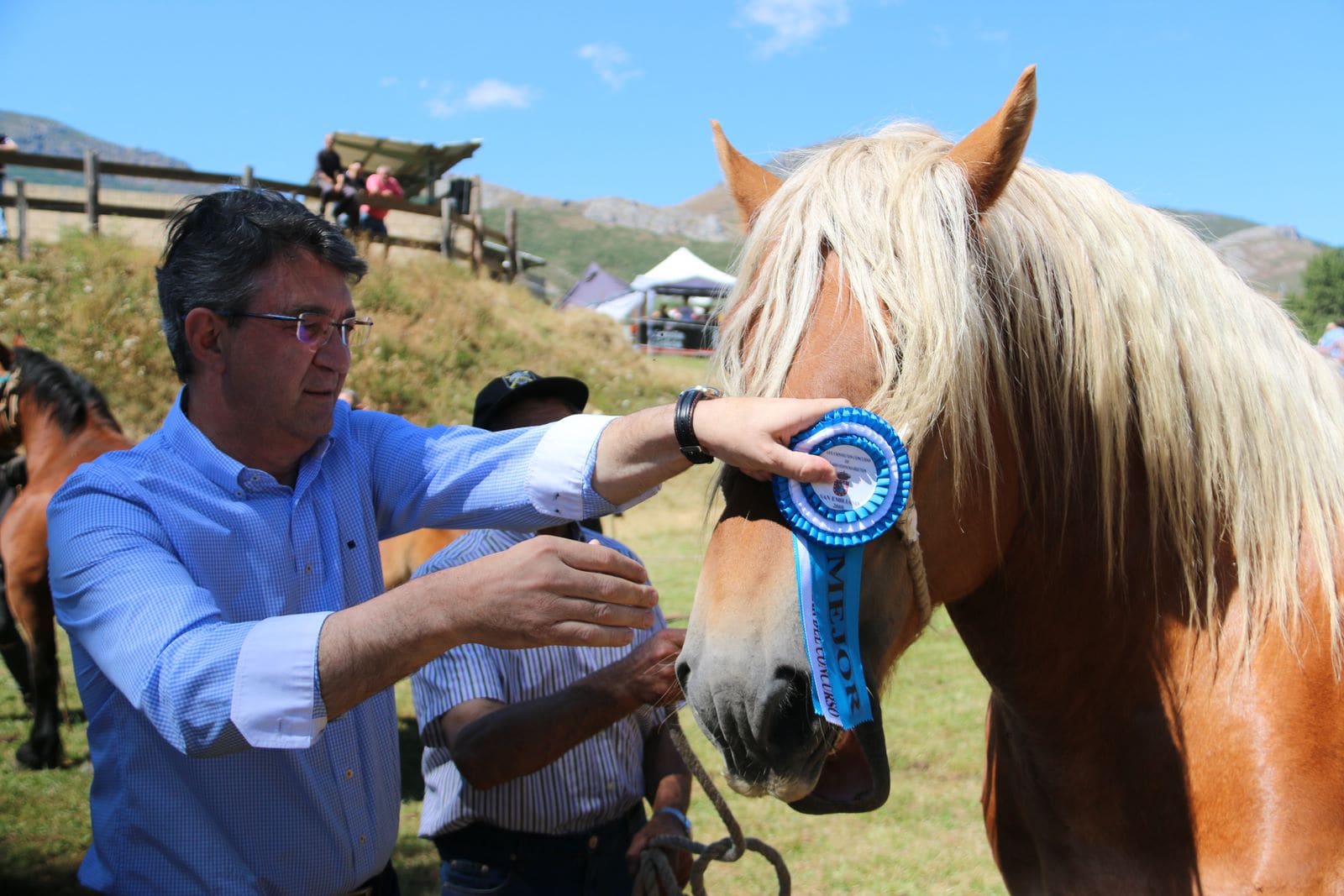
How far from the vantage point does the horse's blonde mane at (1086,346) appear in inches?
62.0

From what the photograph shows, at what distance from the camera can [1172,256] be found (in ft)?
6.08

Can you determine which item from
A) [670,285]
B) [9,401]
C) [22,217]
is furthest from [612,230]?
[9,401]

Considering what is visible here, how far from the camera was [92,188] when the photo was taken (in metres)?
15.3

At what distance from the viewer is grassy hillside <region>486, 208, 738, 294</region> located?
63.2 meters

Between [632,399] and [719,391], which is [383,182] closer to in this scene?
[632,399]

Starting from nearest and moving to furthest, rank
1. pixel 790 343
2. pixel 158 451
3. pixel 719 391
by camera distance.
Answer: pixel 790 343
pixel 719 391
pixel 158 451

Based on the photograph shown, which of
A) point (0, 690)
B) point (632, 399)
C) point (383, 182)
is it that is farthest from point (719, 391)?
point (383, 182)

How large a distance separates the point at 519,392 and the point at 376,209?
15362mm

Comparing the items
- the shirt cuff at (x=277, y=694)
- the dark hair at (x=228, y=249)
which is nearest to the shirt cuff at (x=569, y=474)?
the dark hair at (x=228, y=249)

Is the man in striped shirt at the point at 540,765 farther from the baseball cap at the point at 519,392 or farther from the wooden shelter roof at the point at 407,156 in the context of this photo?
the wooden shelter roof at the point at 407,156

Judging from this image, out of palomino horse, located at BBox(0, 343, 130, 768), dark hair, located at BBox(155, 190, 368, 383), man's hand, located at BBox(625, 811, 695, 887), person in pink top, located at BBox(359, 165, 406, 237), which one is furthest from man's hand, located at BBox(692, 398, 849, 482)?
person in pink top, located at BBox(359, 165, 406, 237)

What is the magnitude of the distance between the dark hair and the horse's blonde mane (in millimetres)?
920

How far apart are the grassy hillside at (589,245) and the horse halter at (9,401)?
50.1 meters

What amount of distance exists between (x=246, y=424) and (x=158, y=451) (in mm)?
165
